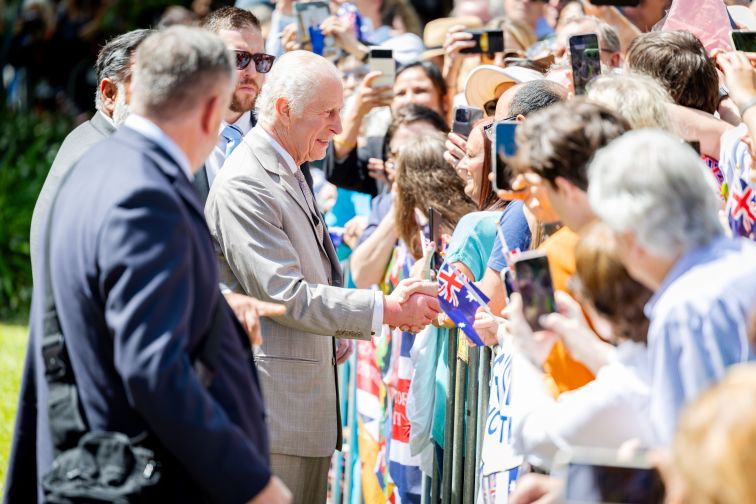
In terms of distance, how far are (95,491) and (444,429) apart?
2.29 metres

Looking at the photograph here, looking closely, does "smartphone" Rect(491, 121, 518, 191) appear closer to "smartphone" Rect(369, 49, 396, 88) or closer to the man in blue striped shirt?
the man in blue striped shirt

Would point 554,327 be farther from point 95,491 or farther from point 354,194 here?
point 354,194

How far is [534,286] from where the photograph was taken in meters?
2.86

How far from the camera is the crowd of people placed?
249cm

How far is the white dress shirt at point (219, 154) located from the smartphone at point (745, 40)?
2214mm

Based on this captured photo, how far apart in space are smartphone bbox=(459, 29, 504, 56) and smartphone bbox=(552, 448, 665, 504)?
13.5ft

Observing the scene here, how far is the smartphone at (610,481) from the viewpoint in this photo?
2.40 m

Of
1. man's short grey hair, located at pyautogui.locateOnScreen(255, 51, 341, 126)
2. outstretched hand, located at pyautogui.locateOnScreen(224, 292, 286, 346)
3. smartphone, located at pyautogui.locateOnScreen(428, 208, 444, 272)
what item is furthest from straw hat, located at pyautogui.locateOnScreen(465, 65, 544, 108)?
outstretched hand, located at pyautogui.locateOnScreen(224, 292, 286, 346)

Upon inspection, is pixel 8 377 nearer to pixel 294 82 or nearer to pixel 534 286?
pixel 294 82

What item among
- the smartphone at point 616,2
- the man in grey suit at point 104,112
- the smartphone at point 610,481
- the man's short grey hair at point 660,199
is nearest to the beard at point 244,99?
the man in grey suit at point 104,112

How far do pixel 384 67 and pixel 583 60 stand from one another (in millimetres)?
2404

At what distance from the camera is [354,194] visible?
278 inches

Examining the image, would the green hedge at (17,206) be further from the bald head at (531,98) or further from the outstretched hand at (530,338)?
the outstretched hand at (530,338)

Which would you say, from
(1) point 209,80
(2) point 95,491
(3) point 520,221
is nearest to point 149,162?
(1) point 209,80
